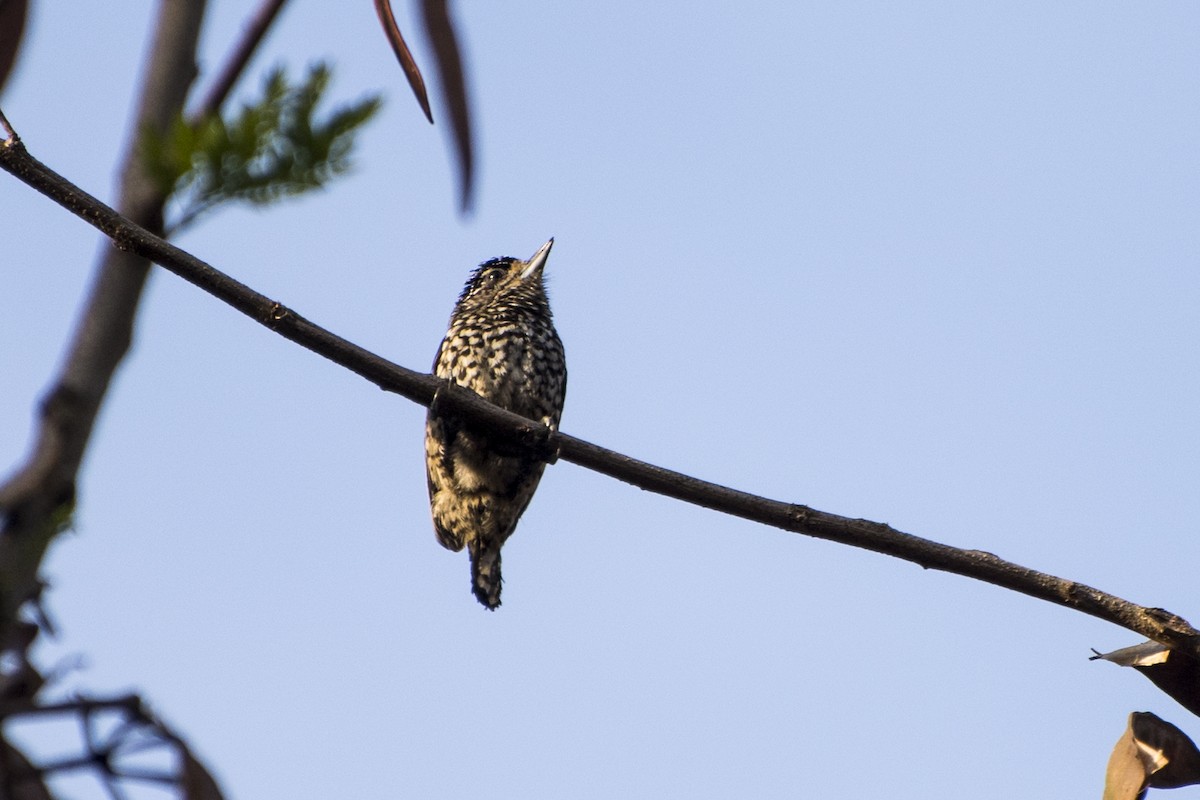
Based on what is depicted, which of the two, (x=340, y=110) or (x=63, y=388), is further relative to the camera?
(x=340, y=110)

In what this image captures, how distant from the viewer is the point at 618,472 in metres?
3.11

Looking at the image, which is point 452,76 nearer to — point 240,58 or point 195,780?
point 240,58

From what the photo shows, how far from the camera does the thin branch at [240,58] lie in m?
0.93

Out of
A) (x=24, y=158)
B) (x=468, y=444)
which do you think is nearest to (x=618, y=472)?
(x=24, y=158)

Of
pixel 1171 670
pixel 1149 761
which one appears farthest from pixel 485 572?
pixel 1149 761

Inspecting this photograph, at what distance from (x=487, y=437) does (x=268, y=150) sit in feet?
15.4

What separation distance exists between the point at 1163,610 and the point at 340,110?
2.01m

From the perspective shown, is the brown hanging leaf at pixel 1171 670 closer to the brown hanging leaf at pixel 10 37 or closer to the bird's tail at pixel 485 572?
the brown hanging leaf at pixel 10 37

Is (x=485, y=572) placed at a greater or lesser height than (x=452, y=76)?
greater

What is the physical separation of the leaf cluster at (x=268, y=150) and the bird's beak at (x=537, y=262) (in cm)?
575

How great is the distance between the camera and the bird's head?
656cm

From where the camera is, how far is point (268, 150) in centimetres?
106

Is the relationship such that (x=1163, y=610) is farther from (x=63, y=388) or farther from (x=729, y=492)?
(x=63, y=388)

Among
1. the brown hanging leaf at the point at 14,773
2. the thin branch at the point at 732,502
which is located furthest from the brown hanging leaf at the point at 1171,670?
the brown hanging leaf at the point at 14,773
